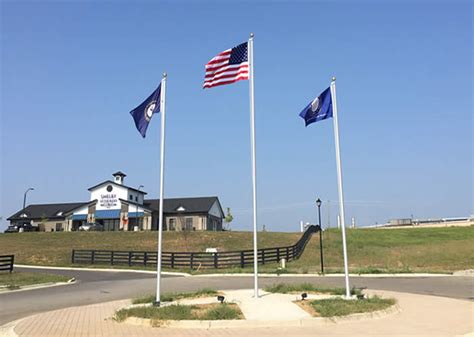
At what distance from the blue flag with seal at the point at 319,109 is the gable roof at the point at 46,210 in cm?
6792

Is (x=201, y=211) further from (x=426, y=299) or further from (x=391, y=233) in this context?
(x=426, y=299)

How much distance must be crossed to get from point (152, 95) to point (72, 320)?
22.9 feet

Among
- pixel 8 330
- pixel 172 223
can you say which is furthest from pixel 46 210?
pixel 8 330

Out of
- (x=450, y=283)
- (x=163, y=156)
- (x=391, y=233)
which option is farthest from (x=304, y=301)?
(x=391, y=233)

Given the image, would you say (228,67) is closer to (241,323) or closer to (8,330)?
(241,323)

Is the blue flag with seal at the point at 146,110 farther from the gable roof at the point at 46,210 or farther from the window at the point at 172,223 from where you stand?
the gable roof at the point at 46,210

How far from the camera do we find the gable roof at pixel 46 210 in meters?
76.6

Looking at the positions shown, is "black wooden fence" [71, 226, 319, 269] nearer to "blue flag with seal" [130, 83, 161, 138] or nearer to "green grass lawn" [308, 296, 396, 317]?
"blue flag with seal" [130, 83, 161, 138]

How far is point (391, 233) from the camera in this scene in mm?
57219

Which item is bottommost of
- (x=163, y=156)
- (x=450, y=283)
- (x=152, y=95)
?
(x=450, y=283)

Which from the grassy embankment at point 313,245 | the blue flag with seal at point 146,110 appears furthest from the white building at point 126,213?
the blue flag with seal at point 146,110

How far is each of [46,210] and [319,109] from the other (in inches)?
2960

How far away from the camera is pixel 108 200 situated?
68062mm

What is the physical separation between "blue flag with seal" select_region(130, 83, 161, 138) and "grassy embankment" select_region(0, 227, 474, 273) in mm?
16585
